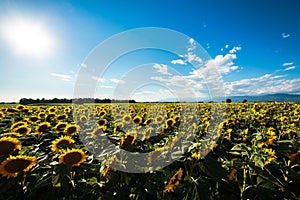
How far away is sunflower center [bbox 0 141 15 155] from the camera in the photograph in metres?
2.56

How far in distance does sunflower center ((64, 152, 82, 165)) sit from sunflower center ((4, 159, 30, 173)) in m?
0.39

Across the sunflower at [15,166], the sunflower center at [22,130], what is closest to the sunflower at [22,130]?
the sunflower center at [22,130]

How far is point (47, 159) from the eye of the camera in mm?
2264

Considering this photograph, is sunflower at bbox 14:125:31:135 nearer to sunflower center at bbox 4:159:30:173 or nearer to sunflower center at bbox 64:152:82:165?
sunflower center at bbox 4:159:30:173

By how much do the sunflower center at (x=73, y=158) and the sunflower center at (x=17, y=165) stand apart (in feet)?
1.29

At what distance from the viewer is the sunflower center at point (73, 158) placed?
2.07m

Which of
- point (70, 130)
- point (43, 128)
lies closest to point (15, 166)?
point (70, 130)

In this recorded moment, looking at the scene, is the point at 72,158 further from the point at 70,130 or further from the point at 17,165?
the point at 70,130

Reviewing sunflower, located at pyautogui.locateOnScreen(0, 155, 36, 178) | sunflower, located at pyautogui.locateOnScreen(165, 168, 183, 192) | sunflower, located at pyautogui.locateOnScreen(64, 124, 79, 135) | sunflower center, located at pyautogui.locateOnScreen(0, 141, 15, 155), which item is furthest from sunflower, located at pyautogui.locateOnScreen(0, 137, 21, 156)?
sunflower, located at pyautogui.locateOnScreen(165, 168, 183, 192)

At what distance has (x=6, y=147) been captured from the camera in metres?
2.59

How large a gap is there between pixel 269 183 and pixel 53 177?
1923mm

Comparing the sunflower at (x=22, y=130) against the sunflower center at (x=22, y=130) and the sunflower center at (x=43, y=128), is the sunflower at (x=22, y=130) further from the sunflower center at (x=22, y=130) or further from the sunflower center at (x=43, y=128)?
the sunflower center at (x=43, y=128)

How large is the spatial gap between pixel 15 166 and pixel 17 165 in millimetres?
19

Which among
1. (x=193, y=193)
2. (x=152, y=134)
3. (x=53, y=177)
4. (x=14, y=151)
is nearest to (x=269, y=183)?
(x=193, y=193)
